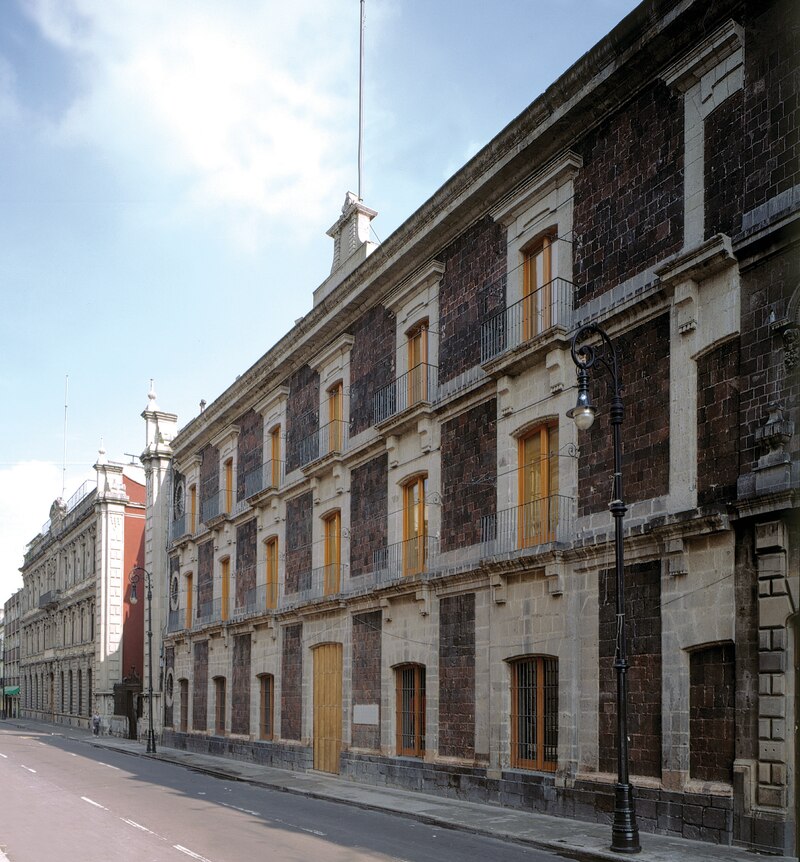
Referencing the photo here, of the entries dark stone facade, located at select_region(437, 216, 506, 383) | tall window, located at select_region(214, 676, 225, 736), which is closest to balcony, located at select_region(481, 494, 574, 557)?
dark stone facade, located at select_region(437, 216, 506, 383)

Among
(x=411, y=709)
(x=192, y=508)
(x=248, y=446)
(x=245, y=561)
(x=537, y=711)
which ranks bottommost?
(x=411, y=709)

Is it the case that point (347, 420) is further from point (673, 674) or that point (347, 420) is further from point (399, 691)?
point (673, 674)

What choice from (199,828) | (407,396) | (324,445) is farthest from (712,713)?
(324,445)

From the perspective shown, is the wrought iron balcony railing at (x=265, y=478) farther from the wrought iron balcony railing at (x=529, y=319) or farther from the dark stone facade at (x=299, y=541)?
the wrought iron balcony railing at (x=529, y=319)

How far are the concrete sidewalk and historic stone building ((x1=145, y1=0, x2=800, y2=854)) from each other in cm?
43

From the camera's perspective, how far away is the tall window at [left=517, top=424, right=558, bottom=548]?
59.5ft

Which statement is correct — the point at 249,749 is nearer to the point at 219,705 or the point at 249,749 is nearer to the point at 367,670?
the point at 219,705

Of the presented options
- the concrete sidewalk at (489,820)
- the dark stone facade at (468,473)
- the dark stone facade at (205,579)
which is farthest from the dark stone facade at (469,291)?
the dark stone facade at (205,579)

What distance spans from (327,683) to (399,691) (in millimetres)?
4202

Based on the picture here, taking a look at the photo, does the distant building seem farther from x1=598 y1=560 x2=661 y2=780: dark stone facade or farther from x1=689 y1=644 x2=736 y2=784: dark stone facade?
x1=689 y1=644 x2=736 y2=784: dark stone facade

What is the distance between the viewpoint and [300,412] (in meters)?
30.4

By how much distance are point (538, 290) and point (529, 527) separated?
4423 millimetres

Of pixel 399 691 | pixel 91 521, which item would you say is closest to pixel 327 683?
pixel 399 691

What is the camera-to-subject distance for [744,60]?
14453 millimetres
